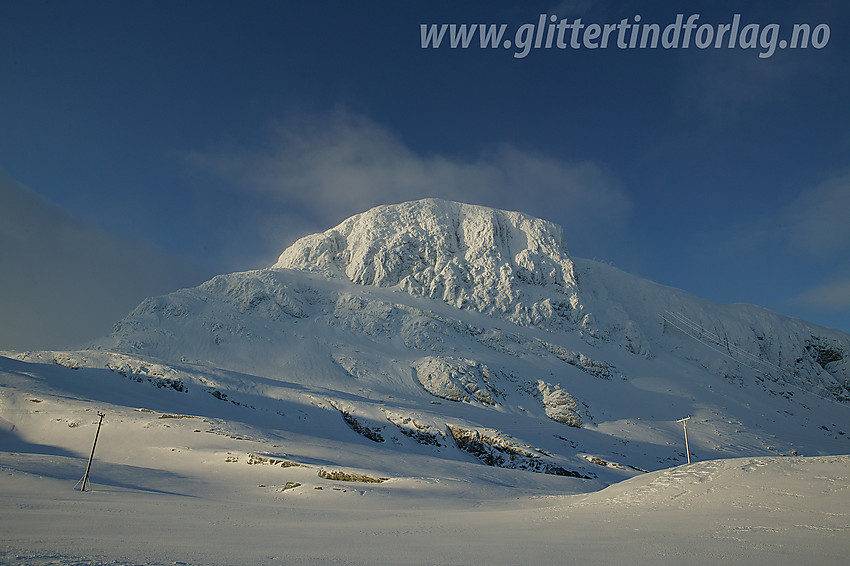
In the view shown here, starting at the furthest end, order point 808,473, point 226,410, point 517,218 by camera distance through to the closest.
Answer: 1. point 517,218
2. point 226,410
3. point 808,473

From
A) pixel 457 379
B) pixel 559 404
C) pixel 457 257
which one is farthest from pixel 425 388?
pixel 457 257

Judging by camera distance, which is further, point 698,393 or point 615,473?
point 698,393

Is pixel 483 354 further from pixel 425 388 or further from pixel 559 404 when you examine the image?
pixel 559 404

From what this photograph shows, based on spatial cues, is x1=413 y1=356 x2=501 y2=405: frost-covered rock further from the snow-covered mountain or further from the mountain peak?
the mountain peak

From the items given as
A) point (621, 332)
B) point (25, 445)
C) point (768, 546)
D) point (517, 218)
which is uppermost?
point (517, 218)

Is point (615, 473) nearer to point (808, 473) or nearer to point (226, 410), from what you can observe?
point (808, 473)

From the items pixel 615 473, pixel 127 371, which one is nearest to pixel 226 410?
pixel 127 371

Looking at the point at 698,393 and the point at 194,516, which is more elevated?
the point at 698,393

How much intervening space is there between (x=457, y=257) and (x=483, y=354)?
85.3 ft

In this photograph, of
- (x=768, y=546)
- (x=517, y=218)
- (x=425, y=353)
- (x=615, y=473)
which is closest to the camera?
(x=768, y=546)

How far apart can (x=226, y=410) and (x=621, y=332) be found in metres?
67.8

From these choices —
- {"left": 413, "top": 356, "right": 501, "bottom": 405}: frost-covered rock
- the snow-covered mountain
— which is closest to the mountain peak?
the snow-covered mountain

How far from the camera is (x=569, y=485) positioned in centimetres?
2275

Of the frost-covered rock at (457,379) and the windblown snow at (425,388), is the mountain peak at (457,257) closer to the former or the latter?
the windblown snow at (425,388)
